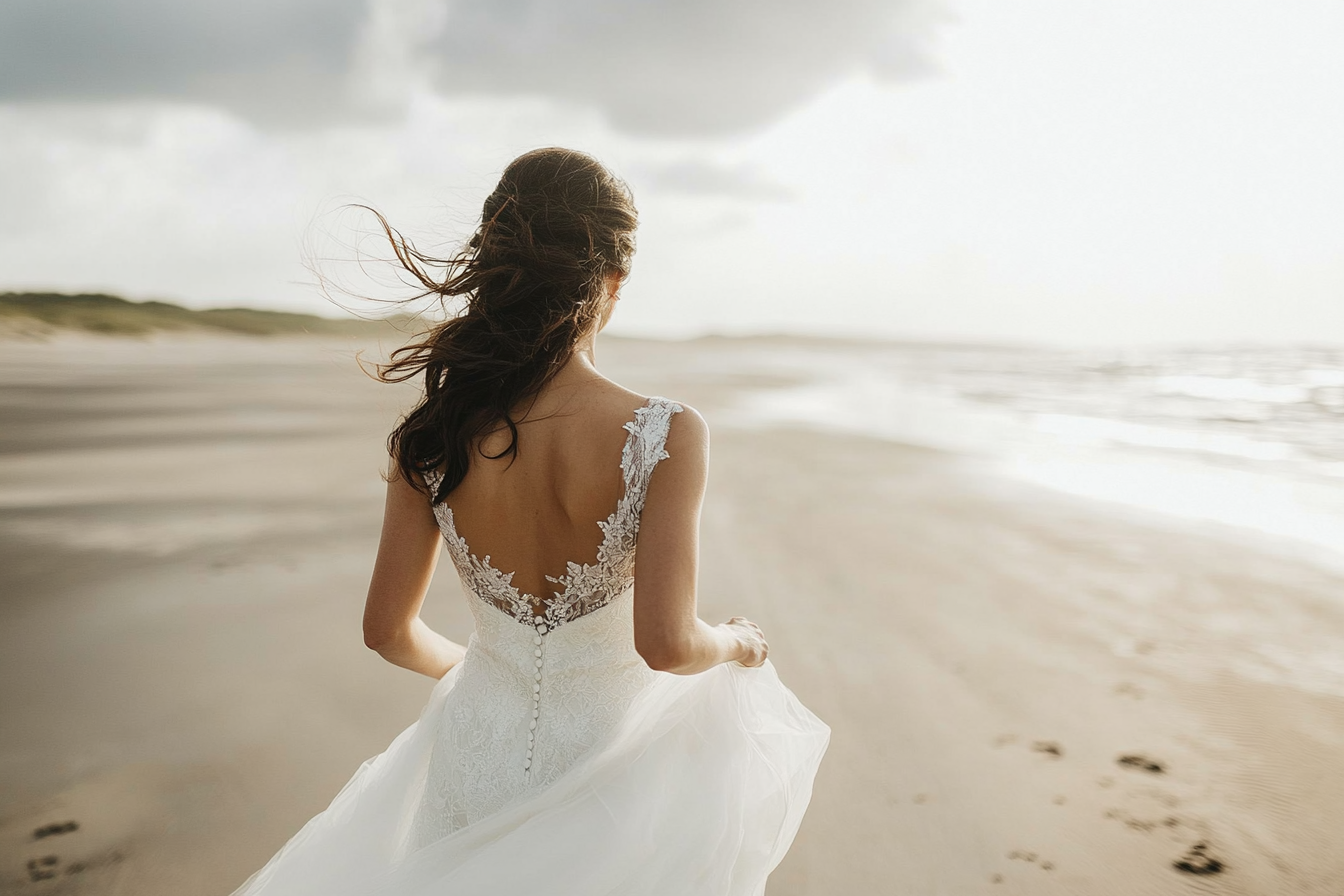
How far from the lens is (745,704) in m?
1.95

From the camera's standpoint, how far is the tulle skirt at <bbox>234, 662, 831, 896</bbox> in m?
1.56

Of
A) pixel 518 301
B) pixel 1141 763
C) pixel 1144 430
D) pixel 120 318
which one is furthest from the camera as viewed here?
pixel 120 318

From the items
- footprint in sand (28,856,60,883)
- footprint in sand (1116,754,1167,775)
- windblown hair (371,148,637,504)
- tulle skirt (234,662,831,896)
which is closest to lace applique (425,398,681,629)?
windblown hair (371,148,637,504)

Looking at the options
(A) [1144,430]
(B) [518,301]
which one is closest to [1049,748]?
(B) [518,301]

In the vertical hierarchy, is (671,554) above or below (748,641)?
above

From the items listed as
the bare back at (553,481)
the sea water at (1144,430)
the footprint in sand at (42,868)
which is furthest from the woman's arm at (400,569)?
the sea water at (1144,430)

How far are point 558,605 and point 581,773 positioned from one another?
1.17ft

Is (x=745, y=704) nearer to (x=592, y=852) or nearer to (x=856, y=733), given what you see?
(x=592, y=852)

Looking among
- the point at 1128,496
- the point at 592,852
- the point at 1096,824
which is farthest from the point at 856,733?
the point at 1128,496

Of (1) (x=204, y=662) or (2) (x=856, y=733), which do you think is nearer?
(2) (x=856, y=733)

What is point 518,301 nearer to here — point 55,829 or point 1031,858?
point 1031,858

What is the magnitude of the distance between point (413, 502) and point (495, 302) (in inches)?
18.7

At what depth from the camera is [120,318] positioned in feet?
158

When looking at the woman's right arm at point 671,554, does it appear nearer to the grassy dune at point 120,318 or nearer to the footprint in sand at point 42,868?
the footprint in sand at point 42,868
